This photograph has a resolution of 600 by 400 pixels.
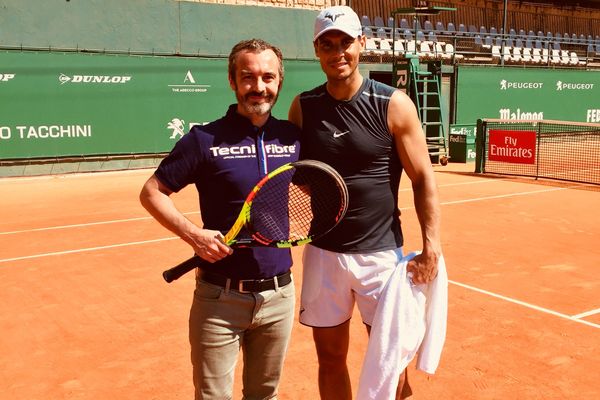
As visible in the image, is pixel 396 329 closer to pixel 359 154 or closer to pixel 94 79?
pixel 359 154

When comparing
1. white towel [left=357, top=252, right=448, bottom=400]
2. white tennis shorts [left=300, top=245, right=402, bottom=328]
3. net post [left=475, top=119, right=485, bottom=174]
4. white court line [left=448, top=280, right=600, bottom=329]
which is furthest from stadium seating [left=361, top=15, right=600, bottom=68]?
white towel [left=357, top=252, right=448, bottom=400]

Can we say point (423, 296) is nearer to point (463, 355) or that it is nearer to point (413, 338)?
point (413, 338)

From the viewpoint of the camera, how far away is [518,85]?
80.4 ft

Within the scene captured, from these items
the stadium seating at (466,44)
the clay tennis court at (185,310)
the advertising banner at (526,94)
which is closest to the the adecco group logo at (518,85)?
the advertising banner at (526,94)

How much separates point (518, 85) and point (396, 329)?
75.9 ft

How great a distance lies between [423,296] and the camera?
3.38 meters

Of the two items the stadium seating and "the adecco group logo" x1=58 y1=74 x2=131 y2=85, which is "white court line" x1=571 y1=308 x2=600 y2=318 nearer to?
"the adecco group logo" x1=58 y1=74 x2=131 y2=85

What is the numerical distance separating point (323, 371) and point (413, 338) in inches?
22.0

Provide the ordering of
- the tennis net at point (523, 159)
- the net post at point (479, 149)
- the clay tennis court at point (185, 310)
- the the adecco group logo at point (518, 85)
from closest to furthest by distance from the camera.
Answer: the clay tennis court at point (185, 310) → the tennis net at point (523, 159) → the net post at point (479, 149) → the the adecco group logo at point (518, 85)

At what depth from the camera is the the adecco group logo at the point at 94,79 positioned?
1680 centimetres

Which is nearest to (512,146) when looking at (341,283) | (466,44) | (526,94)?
(526,94)

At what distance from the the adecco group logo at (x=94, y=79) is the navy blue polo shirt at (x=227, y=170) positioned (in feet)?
49.6

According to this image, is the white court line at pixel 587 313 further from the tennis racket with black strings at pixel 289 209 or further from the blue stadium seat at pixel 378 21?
the blue stadium seat at pixel 378 21

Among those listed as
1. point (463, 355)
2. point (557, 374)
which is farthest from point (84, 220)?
point (557, 374)
